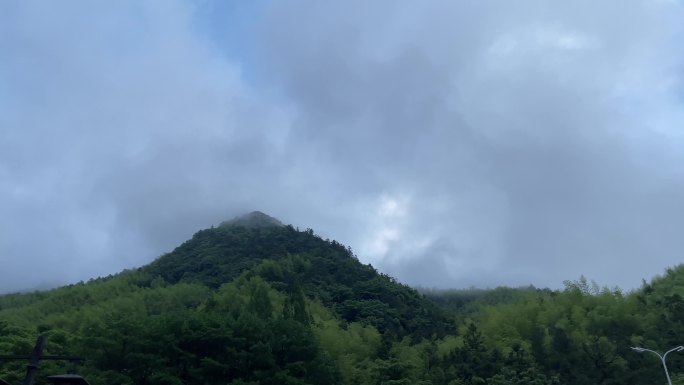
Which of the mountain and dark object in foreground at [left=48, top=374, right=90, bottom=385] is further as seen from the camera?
the mountain

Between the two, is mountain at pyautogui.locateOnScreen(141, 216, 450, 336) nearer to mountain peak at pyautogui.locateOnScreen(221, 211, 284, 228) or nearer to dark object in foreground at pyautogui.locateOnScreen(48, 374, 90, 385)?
mountain peak at pyautogui.locateOnScreen(221, 211, 284, 228)

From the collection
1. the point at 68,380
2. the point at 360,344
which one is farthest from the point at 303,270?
the point at 68,380

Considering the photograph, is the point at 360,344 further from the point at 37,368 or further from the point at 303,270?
the point at 37,368

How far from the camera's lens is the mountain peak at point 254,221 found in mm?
86438

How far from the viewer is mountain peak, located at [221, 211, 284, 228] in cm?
8644

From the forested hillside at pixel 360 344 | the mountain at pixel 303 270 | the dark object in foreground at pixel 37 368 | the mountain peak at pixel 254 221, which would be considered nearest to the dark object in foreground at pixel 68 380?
the dark object in foreground at pixel 37 368

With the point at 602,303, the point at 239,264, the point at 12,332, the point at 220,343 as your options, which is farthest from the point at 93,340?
the point at 239,264

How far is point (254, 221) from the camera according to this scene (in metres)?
89.9

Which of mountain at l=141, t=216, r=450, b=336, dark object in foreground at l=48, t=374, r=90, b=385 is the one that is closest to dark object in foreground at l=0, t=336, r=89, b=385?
dark object in foreground at l=48, t=374, r=90, b=385

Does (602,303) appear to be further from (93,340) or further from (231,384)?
(93,340)

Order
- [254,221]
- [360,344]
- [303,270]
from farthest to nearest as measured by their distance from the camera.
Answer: [254,221] → [303,270] → [360,344]

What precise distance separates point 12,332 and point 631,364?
28924mm

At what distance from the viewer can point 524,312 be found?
3719 centimetres

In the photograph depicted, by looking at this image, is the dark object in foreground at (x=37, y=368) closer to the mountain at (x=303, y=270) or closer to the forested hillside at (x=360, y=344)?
the forested hillside at (x=360, y=344)
